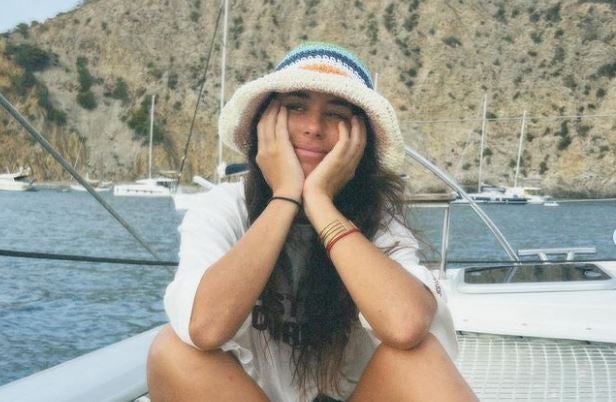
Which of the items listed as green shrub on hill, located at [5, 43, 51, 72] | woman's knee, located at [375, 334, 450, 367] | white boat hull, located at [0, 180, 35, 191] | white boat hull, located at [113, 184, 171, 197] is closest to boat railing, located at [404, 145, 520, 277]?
woman's knee, located at [375, 334, 450, 367]

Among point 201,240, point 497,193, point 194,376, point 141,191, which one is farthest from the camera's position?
point 141,191

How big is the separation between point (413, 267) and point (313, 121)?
0.34 metres

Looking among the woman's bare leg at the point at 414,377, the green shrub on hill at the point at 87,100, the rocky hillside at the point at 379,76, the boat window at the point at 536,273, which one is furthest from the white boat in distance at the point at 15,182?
the woman's bare leg at the point at 414,377

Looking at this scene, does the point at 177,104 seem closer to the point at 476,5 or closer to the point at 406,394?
the point at 476,5

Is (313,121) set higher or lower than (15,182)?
higher

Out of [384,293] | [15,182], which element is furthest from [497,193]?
[384,293]

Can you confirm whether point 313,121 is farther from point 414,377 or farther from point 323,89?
point 414,377

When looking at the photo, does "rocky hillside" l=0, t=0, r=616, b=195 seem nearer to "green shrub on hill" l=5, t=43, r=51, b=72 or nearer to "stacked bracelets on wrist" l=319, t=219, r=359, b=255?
"green shrub on hill" l=5, t=43, r=51, b=72

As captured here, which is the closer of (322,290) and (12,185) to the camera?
(322,290)

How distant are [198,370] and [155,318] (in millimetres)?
4991

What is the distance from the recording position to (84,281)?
8570 millimetres

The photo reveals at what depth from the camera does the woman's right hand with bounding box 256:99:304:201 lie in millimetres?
1411

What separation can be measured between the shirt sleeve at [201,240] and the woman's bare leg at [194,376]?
3 cm

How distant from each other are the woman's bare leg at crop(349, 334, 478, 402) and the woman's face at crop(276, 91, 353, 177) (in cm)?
43
